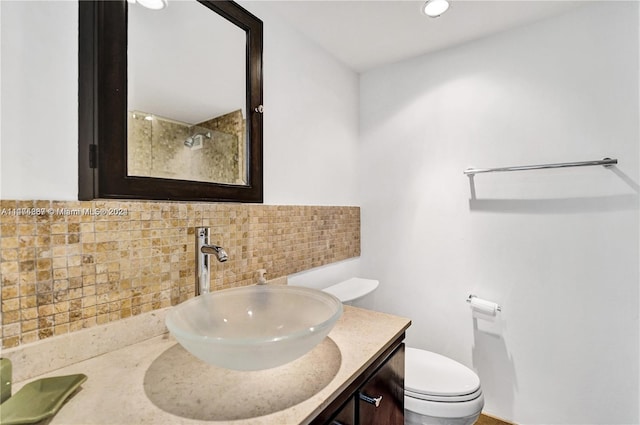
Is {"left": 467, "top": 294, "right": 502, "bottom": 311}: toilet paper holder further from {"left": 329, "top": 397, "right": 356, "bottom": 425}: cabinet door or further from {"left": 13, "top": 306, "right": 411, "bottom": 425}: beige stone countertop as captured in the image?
{"left": 329, "top": 397, "right": 356, "bottom": 425}: cabinet door

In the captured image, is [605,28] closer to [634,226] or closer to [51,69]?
[634,226]

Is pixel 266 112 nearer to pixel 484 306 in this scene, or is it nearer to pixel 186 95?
pixel 186 95

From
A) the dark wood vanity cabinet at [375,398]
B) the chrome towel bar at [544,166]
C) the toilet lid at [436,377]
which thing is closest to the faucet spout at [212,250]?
the dark wood vanity cabinet at [375,398]

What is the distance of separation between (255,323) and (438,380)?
2.98 feet

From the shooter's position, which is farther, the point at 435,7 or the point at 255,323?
the point at 435,7

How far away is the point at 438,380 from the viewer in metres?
1.28

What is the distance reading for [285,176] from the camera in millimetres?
1425

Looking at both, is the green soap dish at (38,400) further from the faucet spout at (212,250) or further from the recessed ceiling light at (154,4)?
the recessed ceiling light at (154,4)

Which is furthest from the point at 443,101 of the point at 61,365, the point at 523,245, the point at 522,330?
the point at 61,365

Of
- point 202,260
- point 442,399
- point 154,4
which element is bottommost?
point 442,399

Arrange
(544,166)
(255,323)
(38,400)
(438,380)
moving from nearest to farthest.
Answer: (38,400) → (255,323) → (438,380) → (544,166)

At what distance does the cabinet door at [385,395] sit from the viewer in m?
0.78

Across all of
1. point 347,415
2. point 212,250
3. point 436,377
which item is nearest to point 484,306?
point 436,377

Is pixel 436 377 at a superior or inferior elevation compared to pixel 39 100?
inferior
